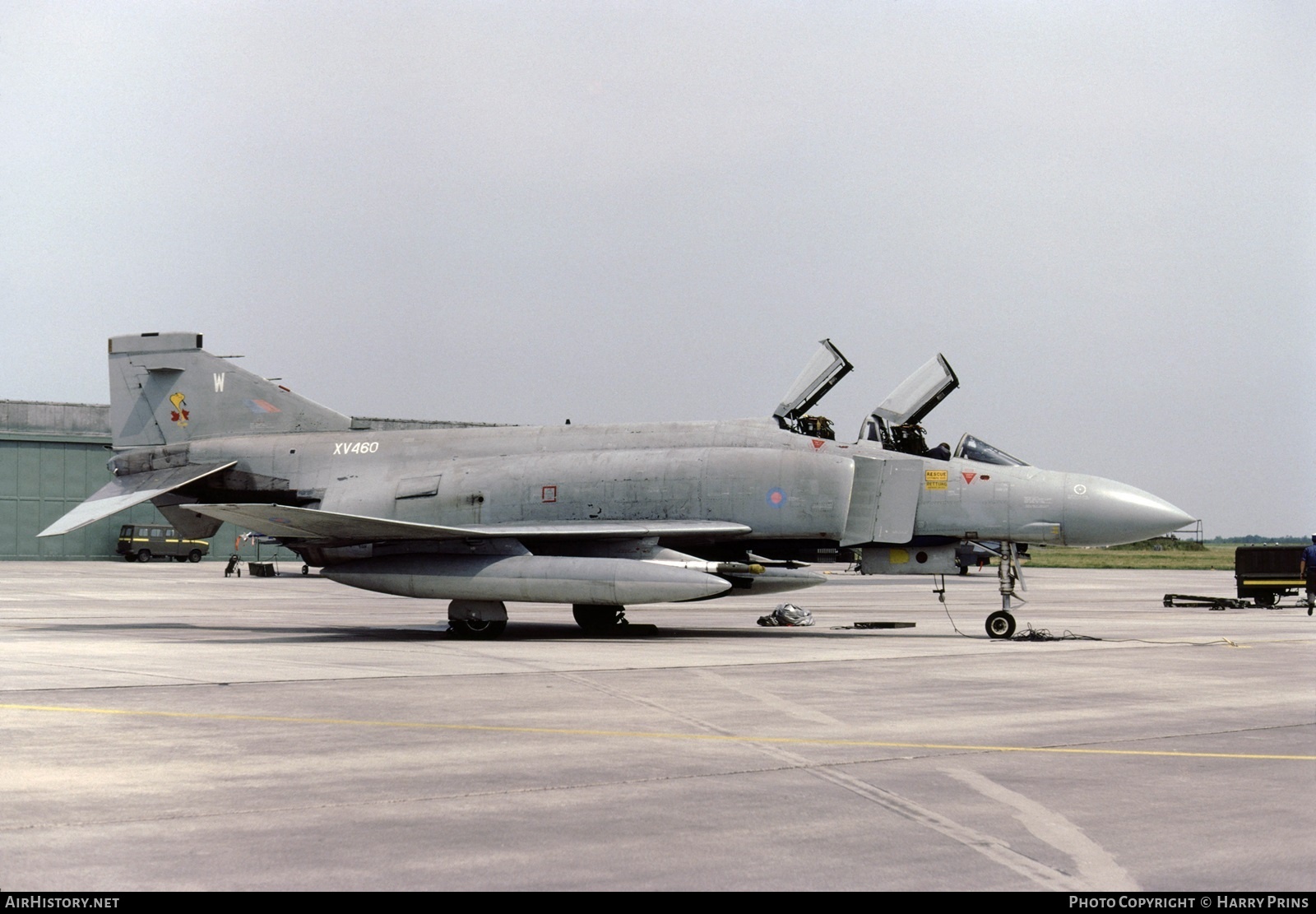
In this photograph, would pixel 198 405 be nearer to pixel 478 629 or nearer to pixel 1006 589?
pixel 478 629

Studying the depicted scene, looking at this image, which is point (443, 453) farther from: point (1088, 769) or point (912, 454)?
point (1088, 769)

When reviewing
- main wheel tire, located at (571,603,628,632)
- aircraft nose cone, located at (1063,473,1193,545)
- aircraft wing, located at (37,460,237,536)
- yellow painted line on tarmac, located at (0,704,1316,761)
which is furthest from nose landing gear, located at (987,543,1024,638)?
aircraft wing, located at (37,460,237,536)

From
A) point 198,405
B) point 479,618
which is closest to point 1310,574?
point 479,618

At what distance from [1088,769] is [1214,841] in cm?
190

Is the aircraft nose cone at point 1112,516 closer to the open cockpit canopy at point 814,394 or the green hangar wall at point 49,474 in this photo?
the open cockpit canopy at point 814,394

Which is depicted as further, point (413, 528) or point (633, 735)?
point (413, 528)

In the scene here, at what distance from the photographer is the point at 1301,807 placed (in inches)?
256

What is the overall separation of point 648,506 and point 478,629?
3.15 metres

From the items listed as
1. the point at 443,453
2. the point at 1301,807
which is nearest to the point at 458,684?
the point at 1301,807

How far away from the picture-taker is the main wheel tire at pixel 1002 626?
18969mm

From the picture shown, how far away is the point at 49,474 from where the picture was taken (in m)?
65.2

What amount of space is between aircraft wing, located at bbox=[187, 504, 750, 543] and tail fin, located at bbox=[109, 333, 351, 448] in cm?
312

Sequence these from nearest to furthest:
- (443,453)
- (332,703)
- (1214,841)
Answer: (1214,841)
(332,703)
(443,453)

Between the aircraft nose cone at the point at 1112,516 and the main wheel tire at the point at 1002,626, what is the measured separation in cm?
142
